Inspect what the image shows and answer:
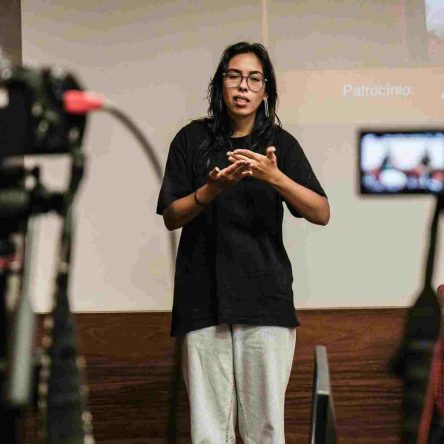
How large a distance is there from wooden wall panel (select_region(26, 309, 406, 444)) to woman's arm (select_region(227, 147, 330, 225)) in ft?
2.60

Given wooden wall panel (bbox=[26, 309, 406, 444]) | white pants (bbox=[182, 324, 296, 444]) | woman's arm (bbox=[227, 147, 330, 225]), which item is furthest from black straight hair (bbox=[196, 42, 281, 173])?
wooden wall panel (bbox=[26, 309, 406, 444])

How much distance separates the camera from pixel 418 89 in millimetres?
3209

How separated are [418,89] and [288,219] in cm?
64

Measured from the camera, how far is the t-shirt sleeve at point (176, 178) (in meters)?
2.54

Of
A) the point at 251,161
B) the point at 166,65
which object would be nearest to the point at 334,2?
the point at 166,65

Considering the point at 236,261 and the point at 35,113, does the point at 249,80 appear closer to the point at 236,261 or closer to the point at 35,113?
the point at 236,261

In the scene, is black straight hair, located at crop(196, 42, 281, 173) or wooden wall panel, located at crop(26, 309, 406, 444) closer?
black straight hair, located at crop(196, 42, 281, 173)

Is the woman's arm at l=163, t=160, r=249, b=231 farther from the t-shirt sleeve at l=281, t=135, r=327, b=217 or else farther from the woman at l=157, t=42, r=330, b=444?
the t-shirt sleeve at l=281, t=135, r=327, b=217

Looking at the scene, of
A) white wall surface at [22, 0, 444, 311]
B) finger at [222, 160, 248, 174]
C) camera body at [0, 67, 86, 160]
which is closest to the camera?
camera body at [0, 67, 86, 160]

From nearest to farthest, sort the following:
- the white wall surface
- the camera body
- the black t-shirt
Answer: the camera body, the black t-shirt, the white wall surface

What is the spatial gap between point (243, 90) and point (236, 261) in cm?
47

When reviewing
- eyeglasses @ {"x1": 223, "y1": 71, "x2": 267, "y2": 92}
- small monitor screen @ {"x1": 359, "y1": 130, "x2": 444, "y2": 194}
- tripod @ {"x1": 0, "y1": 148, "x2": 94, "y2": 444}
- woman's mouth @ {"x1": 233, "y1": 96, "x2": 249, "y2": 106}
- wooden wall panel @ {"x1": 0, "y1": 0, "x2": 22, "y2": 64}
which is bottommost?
tripod @ {"x1": 0, "y1": 148, "x2": 94, "y2": 444}

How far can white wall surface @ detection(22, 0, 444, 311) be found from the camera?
320 cm

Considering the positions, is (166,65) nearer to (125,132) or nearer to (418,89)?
(125,132)
